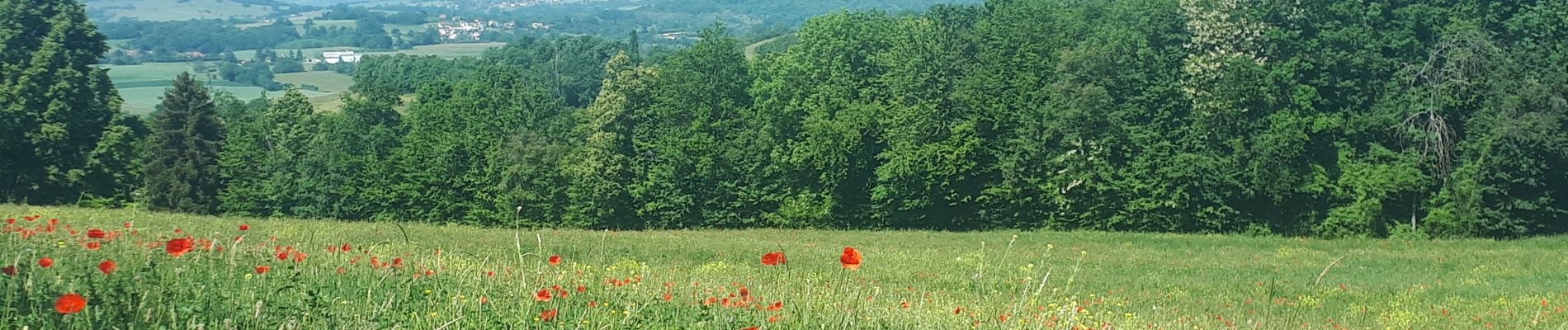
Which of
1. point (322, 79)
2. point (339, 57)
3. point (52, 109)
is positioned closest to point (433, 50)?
point (339, 57)

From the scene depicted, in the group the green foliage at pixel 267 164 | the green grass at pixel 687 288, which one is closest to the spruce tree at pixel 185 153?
the green foliage at pixel 267 164

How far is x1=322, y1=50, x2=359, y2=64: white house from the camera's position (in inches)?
5719

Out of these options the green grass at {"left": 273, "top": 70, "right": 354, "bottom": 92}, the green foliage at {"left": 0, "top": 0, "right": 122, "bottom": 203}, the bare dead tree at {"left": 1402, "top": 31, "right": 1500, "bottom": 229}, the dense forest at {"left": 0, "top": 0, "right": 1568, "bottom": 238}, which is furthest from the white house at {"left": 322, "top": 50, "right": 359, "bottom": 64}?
the bare dead tree at {"left": 1402, "top": 31, "right": 1500, "bottom": 229}

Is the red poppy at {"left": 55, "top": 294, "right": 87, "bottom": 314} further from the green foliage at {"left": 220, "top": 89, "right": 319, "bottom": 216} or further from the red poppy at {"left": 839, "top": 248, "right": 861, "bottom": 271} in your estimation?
the green foliage at {"left": 220, "top": 89, "right": 319, "bottom": 216}

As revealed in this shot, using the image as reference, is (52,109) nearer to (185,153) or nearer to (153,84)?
(185,153)

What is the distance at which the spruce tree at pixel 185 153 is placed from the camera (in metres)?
46.7

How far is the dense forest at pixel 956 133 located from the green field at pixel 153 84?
32386 millimetres

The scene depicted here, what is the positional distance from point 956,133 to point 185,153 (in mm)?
29660

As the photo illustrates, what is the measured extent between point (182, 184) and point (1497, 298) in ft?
145

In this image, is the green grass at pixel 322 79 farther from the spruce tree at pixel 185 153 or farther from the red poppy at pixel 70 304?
the red poppy at pixel 70 304

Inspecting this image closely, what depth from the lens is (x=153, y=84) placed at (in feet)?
338

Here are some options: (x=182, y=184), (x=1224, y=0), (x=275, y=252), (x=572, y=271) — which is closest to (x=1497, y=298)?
(x=572, y=271)

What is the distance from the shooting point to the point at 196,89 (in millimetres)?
48156

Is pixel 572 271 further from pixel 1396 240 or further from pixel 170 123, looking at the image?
pixel 170 123
